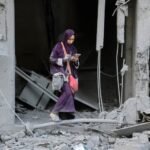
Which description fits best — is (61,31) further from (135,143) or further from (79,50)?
(135,143)

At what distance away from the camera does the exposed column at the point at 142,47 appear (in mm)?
11906

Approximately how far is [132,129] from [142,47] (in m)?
2.00

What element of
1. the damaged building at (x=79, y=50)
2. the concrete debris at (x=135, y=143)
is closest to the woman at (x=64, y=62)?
the damaged building at (x=79, y=50)

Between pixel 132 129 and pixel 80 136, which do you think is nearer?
pixel 132 129

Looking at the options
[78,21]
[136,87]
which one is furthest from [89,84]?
[136,87]

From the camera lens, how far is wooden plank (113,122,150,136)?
10.5 metres

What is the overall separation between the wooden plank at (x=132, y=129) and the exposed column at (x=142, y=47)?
56.0 inches

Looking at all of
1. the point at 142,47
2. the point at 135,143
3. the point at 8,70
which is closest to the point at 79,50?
the point at 142,47

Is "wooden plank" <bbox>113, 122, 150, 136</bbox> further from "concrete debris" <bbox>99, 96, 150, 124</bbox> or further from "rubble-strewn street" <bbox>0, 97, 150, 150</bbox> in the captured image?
"concrete debris" <bbox>99, 96, 150, 124</bbox>

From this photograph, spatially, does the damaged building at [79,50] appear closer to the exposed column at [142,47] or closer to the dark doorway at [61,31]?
the dark doorway at [61,31]

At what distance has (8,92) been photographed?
38.1 ft

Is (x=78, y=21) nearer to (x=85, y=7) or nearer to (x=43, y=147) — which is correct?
(x=85, y=7)

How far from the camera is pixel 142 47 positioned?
11.9 metres

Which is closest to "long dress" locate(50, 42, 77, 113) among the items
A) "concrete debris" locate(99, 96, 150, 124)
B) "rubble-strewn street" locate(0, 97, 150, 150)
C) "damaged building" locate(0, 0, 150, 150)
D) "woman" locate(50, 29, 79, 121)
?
"woman" locate(50, 29, 79, 121)
